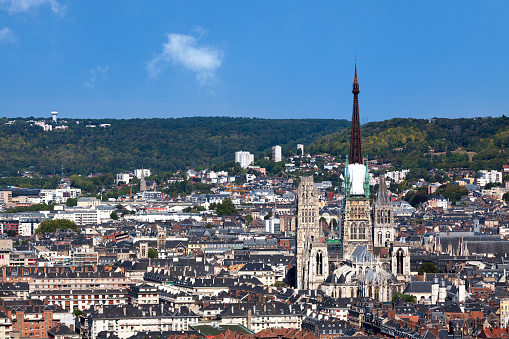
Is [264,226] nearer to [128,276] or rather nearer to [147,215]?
[147,215]

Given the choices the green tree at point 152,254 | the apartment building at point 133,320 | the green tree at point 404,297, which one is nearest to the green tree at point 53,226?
the green tree at point 152,254

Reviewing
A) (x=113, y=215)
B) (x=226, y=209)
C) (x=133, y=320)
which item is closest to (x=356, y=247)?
(x=133, y=320)

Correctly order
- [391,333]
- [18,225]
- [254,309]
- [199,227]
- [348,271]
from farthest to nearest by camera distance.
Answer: [18,225] → [199,227] → [348,271] → [254,309] → [391,333]

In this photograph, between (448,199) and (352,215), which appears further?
(448,199)

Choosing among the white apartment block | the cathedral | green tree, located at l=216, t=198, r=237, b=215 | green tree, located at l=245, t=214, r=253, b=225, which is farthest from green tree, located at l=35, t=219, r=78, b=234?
the cathedral

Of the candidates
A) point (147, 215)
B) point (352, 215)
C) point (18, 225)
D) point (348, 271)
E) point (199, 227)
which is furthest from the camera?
point (147, 215)

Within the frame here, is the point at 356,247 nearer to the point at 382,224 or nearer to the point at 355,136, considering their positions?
the point at 382,224

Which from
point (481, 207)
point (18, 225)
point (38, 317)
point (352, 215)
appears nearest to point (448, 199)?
point (481, 207)

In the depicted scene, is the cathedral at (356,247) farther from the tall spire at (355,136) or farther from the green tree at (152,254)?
the green tree at (152,254)
